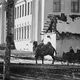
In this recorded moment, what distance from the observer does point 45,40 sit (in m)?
39.5

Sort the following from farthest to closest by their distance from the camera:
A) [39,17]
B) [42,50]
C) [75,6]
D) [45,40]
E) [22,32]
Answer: [22,32]
[39,17]
[75,6]
[45,40]
[42,50]

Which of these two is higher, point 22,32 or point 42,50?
point 22,32

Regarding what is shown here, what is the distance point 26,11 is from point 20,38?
20.4 feet

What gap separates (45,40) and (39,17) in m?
6.42

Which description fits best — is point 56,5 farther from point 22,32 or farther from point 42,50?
point 22,32

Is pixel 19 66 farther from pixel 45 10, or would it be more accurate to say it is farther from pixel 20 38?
pixel 20 38

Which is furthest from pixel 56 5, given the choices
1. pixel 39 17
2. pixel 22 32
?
pixel 22 32

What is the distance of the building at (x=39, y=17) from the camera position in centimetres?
4084

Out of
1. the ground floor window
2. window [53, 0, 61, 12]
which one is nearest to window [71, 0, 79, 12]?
window [53, 0, 61, 12]

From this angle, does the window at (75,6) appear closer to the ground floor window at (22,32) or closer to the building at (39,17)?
A: the building at (39,17)

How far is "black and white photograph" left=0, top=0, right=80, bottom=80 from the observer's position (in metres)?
21.3

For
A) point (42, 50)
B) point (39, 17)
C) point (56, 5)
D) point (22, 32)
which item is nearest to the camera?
point (42, 50)

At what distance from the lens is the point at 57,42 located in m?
38.2

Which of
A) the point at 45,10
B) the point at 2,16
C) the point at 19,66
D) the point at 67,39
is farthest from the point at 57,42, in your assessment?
the point at 2,16
